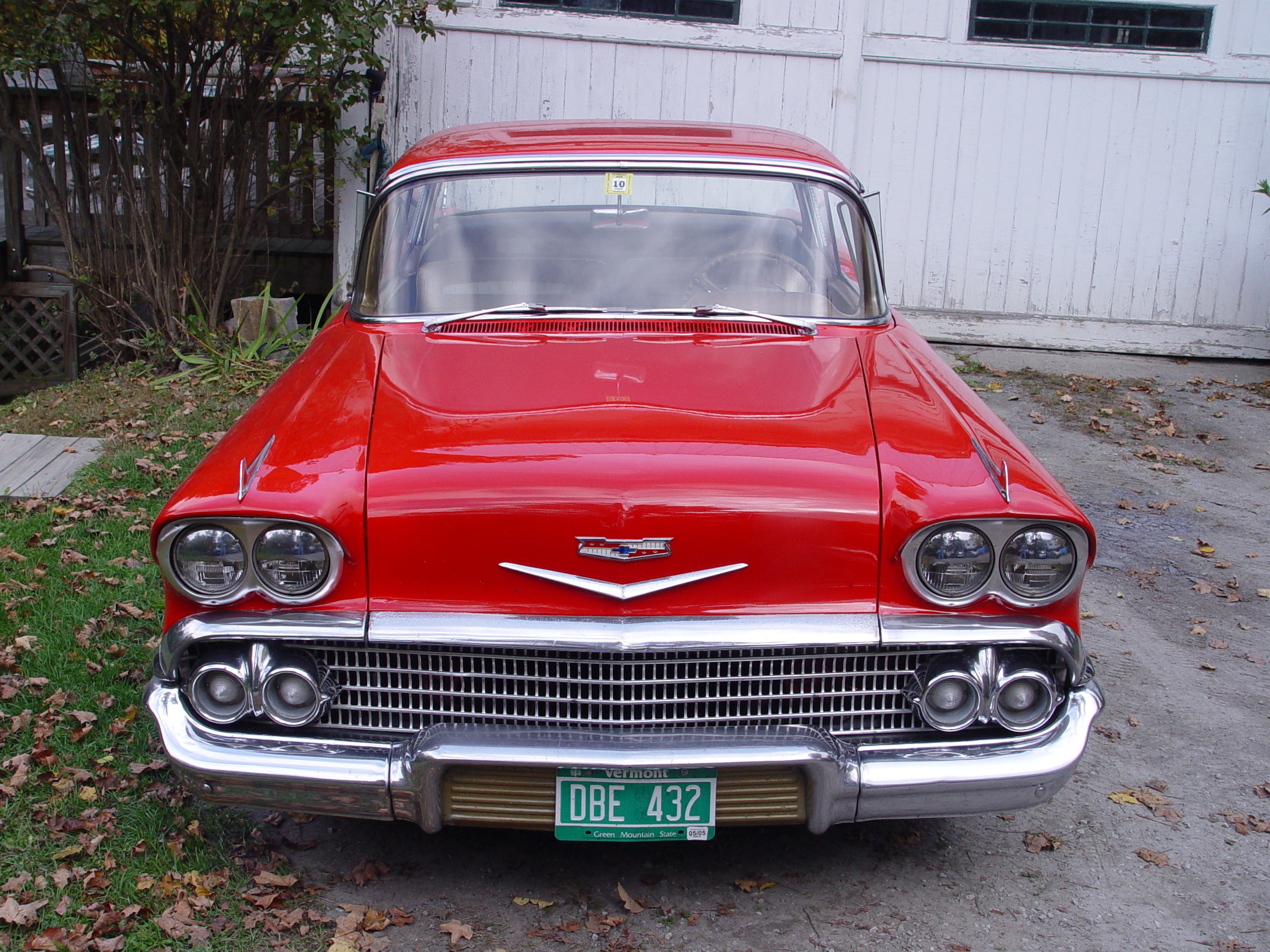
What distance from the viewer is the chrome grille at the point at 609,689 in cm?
245

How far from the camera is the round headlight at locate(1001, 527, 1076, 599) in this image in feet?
8.00

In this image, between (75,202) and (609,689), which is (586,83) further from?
(609,689)

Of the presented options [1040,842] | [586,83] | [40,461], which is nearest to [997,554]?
[1040,842]

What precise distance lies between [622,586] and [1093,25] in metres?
7.53

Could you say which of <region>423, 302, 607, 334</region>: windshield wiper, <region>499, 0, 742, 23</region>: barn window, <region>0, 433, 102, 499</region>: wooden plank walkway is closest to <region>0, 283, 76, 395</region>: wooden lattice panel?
<region>0, 433, 102, 499</region>: wooden plank walkway

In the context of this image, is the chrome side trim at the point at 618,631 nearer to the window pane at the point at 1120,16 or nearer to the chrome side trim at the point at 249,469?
the chrome side trim at the point at 249,469

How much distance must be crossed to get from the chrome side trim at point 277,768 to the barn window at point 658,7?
6.60m

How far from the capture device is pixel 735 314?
328cm

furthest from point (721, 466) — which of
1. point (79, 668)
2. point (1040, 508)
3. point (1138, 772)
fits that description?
point (79, 668)

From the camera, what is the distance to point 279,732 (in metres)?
2.53

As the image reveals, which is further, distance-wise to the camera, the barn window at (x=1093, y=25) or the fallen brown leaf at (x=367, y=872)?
the barn window at (x=1093, y=25)

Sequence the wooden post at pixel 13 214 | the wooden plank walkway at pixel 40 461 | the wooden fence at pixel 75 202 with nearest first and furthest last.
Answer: the wooden plank walkway at pixel 40 461
the wooden fence at pixel 75 202
the wooden post at pixel 13 214

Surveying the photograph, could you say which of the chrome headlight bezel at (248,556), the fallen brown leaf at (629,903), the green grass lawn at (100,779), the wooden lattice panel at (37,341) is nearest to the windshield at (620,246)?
the chrome headlight bezel at (248,556)

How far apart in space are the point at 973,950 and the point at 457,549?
1507 mm
